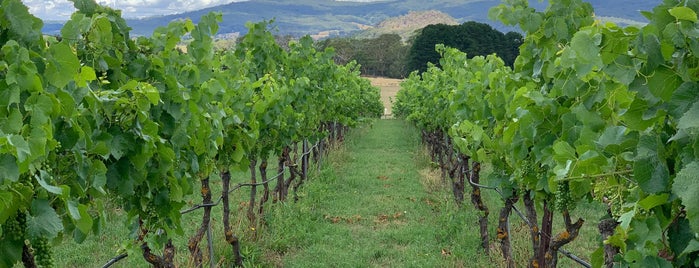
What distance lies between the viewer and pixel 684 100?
156 cm

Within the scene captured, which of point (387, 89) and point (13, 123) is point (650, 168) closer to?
point (13, 123)

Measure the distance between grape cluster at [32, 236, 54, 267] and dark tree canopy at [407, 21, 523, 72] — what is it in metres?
49.8

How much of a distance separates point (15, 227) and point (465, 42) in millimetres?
52266

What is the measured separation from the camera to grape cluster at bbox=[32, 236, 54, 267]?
2076 millimetres

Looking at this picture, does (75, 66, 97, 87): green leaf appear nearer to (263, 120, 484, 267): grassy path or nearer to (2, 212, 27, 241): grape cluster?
(2, 212, 27, 241): grape cluster

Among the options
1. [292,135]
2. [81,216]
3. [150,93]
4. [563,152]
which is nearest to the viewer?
[81,216]

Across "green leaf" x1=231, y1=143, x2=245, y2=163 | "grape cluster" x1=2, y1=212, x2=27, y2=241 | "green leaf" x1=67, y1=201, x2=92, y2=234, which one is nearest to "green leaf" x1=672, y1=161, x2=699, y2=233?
"green leaf" x1=67, y1=201, x2=92, y2=234

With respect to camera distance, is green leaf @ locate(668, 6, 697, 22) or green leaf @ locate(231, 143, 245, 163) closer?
green leaf @ locate(668, 6, 697, 22)

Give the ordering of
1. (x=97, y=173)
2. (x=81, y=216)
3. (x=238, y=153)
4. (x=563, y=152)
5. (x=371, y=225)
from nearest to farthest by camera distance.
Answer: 1. (x=81, y=216)
2. (x=563, y=152)
3. (x=97, y=173)
4. (x=238, y=153)
5. (x=371, y=225)

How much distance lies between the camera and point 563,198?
118 inches

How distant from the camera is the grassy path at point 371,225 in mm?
6918

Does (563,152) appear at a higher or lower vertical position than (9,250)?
higher

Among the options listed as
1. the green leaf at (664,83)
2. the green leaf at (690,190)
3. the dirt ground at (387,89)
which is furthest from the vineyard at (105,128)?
the dirt ground at (387,89)

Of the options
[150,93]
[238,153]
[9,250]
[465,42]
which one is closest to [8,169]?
[9,250]
